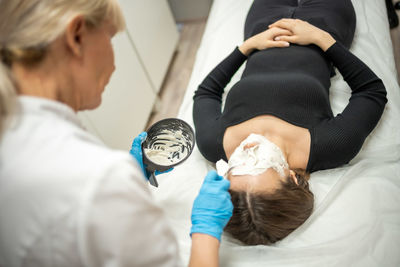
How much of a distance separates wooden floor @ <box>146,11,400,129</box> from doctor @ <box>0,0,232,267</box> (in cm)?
172

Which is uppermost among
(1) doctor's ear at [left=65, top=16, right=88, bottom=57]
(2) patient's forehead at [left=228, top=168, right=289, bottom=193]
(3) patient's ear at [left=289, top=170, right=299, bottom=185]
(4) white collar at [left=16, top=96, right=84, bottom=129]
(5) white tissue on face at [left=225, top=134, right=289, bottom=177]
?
(1) doctor's ear at [left=65, top=16, right=88, bottom=57]

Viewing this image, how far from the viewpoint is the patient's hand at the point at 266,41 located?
1.28 meters

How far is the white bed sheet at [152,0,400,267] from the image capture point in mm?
884

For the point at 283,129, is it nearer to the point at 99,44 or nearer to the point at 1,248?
the point at 99,44

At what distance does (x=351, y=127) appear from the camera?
102cm

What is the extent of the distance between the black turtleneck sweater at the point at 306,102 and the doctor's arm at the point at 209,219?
30cm

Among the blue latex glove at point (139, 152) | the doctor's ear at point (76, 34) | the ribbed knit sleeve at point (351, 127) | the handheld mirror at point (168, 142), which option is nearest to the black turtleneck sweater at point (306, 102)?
the ribbed knit sleeve at point (351, 127)

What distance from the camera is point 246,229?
92 cm

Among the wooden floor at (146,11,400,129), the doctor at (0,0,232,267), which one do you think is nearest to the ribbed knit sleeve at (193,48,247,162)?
the doctor at (0,0,232,267)

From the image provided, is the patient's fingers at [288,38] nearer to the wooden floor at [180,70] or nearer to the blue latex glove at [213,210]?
the blue latex glove at [213,210]

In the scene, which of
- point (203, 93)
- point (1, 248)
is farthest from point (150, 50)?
point (1, 248)

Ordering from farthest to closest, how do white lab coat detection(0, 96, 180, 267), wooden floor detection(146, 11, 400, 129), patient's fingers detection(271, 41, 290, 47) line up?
wooden floor detection(146, 11, 400, 129) < patient's fingers detection(271, 41, 290, 47) < white lab coat detection(0, 96, 180, 267)

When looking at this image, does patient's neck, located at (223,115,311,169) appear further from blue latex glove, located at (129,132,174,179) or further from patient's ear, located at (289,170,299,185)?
blue latex glove, located at (129,132,174,179)

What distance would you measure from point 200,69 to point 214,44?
20cm
